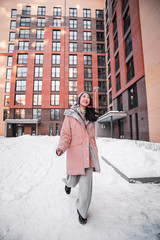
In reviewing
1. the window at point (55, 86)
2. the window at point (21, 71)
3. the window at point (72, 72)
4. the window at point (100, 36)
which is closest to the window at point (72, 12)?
the window at point (100, 36)

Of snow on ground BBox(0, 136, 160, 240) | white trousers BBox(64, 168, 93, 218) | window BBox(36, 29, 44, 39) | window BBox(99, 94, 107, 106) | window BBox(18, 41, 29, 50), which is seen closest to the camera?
snow on ground BBox(0, 136, 160, 240)

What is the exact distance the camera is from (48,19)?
2877cm

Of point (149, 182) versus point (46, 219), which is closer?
point (46, 219)

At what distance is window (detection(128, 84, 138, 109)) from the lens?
521 inches

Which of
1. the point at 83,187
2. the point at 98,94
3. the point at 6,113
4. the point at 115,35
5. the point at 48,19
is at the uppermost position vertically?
the point at 48,19

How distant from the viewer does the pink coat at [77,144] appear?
174cm

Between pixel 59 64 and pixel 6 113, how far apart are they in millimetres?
18396

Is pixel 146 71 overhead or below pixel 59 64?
below

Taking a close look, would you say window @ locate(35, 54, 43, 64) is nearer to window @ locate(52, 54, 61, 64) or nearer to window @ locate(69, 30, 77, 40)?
window @ locate(52, 54, 61, 64)

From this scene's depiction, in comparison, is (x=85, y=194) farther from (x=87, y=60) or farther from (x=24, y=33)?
(x=24, y=33)

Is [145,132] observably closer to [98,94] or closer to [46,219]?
[46,219]

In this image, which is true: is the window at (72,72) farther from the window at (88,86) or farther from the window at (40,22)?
the window at (40,22)

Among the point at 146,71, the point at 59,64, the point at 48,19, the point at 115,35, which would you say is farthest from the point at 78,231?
the point at 48,19

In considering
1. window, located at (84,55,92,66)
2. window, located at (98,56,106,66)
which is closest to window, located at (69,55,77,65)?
window, located at (84,55,92,66)
